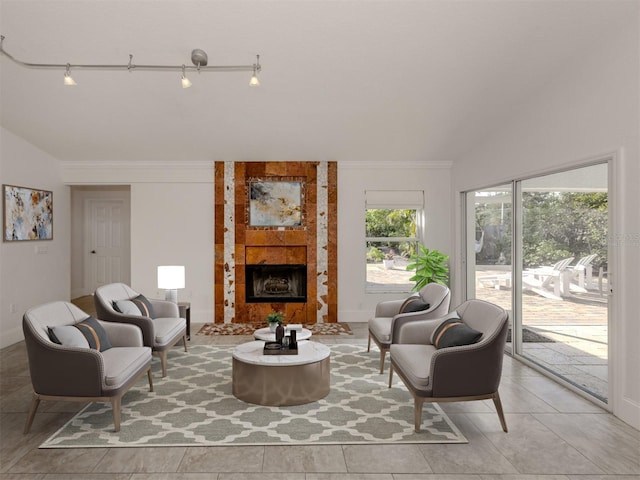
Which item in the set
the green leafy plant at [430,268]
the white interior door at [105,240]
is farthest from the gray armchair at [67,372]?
the white interior door at [105,240]

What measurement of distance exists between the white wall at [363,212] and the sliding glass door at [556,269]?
4.48 ft

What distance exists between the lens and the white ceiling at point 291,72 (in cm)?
358

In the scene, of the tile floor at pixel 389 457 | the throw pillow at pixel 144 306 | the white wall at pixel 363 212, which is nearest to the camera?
the tile floor at pixel 389 457

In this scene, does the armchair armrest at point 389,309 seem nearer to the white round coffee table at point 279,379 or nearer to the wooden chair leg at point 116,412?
the white round coffee table at point 279,379

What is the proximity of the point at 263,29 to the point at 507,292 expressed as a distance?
157 inches

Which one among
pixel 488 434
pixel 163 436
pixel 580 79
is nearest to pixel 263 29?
pixel 580 79

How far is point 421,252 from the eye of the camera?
712 cm

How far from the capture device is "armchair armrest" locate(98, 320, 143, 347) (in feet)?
13.1

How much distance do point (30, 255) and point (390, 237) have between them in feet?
17.7

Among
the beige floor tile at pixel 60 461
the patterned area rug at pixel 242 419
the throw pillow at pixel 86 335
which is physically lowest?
the beige floor tile at pixel 60 461

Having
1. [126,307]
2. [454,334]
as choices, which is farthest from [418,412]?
[126,307]

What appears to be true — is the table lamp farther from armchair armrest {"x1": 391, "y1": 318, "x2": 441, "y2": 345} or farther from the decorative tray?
armchair armrest {"x1": 391, "y1": 318, "x2": 441, "y2": 345}

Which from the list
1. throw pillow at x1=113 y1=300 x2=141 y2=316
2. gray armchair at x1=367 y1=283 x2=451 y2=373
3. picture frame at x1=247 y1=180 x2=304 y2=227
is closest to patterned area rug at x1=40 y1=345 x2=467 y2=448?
gray armchair at x1=367 y1=283 x2=451 y2=373

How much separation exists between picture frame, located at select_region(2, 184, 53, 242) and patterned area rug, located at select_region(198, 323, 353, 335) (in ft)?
8.94
